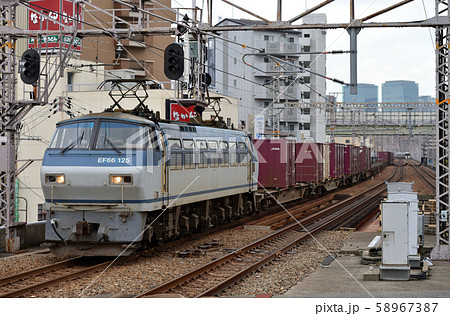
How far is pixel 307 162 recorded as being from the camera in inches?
1281

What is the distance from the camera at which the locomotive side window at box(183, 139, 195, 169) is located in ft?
53.4

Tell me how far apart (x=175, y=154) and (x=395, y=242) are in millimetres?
6163

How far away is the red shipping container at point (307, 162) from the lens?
32.3 m

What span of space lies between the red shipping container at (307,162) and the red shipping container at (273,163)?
Result: 3.45m

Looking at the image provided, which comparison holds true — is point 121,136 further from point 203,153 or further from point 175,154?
point 203,153

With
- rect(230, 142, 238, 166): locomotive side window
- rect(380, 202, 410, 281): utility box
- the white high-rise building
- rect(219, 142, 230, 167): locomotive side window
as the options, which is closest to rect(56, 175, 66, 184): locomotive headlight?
rect(219, 142, 230, 167): locomotive side window

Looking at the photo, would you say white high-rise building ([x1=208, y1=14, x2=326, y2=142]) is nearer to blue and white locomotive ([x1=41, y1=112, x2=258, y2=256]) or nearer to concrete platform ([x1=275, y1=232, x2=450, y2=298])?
blue and white locomotive ([x1=41, y1=112, x2=258, y2=256])

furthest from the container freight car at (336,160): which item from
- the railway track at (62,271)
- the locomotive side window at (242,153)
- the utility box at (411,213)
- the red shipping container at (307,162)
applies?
the utility box at (411,213)

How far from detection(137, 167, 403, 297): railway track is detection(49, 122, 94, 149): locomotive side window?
3.80 metres

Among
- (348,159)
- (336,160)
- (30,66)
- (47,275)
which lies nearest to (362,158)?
(348,159)

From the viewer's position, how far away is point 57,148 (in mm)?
14062

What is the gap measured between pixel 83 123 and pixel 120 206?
2.02 meters

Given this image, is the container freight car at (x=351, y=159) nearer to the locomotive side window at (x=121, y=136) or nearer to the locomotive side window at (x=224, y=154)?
the locomotive side window at (x=224, y=154)
